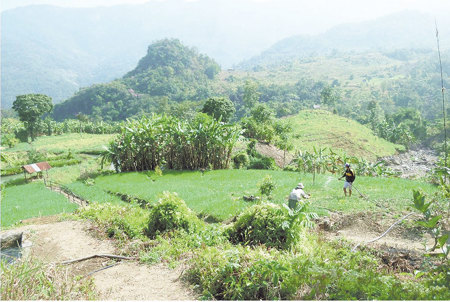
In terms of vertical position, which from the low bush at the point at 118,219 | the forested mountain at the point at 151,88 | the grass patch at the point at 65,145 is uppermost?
the forested mountain at the point at 151,88

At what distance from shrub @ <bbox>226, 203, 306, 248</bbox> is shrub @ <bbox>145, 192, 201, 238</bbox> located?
1.64m

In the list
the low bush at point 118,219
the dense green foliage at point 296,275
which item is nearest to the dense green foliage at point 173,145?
the low bush at point 118,219

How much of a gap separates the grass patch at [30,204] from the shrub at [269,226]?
9161 millimetres

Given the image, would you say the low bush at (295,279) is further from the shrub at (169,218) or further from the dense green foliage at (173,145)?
the dense green foliage at (173,145)

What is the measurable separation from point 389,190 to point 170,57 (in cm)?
12724

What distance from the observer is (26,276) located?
523 cm

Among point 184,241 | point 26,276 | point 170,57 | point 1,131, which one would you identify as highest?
point 170,57

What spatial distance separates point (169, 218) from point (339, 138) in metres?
47.7

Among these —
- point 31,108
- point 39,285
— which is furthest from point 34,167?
point 31,108

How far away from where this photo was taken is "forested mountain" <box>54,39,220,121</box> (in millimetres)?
95312

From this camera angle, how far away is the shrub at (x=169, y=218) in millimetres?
9078

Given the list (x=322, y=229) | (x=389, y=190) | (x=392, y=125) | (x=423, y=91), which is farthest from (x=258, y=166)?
(x=423, y=91)

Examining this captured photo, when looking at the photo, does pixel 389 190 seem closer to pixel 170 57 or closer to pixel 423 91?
pixel 423 91

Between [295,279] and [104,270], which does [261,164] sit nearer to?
[104,270]
